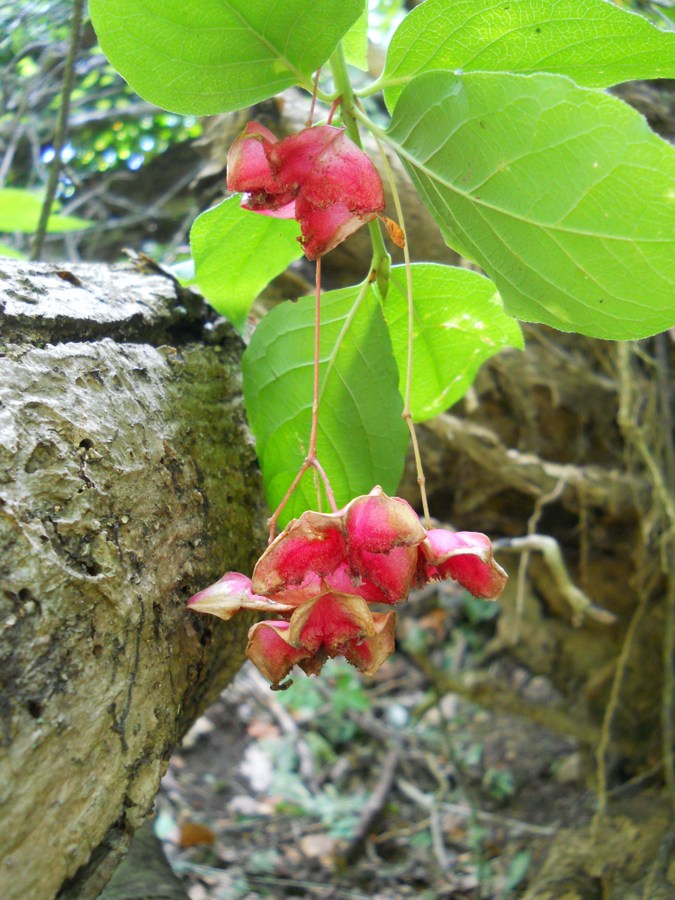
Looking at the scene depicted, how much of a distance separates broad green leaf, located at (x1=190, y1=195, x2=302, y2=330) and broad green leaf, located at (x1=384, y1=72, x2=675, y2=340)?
0.22 m

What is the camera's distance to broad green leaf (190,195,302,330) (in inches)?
32.2

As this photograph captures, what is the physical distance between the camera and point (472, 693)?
1577 mm

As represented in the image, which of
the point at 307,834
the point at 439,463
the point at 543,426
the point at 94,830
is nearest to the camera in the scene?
the point at 94,830

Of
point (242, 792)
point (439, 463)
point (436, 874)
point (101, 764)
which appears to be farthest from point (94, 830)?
point (242, 792)

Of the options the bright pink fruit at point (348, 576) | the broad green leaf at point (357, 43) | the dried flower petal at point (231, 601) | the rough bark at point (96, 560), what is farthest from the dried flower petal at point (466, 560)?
the broad green leaf at point (357, 43)

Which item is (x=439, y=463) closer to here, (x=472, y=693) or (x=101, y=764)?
(x=472, y=693)

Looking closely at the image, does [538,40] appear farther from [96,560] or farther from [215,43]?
[96,560]

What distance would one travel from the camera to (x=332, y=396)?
800 millimetres

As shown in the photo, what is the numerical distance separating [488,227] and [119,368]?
1.12 ft

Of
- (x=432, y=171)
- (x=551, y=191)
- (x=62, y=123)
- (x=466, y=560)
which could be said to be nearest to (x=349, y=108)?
(x=432, y=171)

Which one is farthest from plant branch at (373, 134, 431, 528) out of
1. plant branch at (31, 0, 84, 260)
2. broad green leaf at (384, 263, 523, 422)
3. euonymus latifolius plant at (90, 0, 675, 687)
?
plant branch at (31, 0, 84, 260)

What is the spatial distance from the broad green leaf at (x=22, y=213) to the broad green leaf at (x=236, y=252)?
0.56 m

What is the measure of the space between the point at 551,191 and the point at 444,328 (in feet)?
1.07

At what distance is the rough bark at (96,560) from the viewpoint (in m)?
0.49
